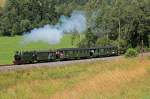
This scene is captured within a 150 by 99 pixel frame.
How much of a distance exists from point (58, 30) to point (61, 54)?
20.4m

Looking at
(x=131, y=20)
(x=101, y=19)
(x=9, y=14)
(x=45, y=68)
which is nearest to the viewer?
(x=45, y=68)

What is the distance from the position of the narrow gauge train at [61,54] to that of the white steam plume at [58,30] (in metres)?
9.16

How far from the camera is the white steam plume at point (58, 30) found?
7181 centimetres

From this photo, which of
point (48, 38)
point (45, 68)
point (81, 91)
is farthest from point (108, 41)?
point (81, 91)

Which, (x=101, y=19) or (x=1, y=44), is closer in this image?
(x=101, y=19)

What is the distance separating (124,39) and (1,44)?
185 ft

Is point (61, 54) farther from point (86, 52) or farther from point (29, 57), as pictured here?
point (29, 57)

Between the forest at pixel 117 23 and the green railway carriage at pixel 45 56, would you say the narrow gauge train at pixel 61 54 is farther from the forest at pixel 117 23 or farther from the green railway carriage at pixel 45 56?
the forest at pixel 117 23

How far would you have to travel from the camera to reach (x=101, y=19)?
88812mm

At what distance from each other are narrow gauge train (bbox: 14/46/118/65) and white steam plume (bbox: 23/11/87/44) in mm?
9162

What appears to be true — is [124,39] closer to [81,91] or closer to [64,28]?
[64,28]

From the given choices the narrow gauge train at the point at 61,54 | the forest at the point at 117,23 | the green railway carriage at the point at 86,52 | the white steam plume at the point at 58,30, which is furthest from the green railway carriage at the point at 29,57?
the forest at the point at 117,23

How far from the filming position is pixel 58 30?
7612 cm

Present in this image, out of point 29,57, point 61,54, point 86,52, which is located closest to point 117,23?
point 86,52
